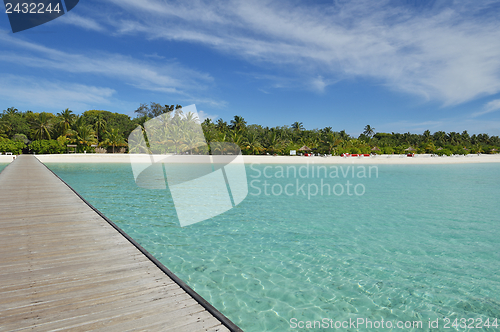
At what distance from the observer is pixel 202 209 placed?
420 inches

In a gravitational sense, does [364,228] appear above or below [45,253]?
below

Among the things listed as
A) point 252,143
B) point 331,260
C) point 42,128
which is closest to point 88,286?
point 331,260

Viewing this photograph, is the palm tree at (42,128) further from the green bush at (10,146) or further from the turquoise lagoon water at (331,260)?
the turquoise lagoon water at (331,260)

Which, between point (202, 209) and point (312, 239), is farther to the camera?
point (202, 209)

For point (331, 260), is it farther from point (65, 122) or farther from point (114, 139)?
point (65, 122)

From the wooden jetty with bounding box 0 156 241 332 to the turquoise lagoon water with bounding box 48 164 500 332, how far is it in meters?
1.37

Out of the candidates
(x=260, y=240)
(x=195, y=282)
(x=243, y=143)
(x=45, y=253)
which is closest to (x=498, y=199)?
(x=260, y=240)

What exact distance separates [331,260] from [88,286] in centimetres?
474

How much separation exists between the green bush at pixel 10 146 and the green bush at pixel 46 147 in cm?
157

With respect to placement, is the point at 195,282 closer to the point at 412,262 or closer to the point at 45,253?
the point at 45,253

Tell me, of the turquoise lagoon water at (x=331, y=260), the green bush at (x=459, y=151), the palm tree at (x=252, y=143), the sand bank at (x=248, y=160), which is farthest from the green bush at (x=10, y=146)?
the green bush at (x=459, y=151)

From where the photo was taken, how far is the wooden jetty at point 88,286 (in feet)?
8.49

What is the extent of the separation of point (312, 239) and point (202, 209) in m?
4.86

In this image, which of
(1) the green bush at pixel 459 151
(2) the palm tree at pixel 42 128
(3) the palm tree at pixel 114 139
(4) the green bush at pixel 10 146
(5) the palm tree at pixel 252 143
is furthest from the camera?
(1) the green bush at pixel 459 151
